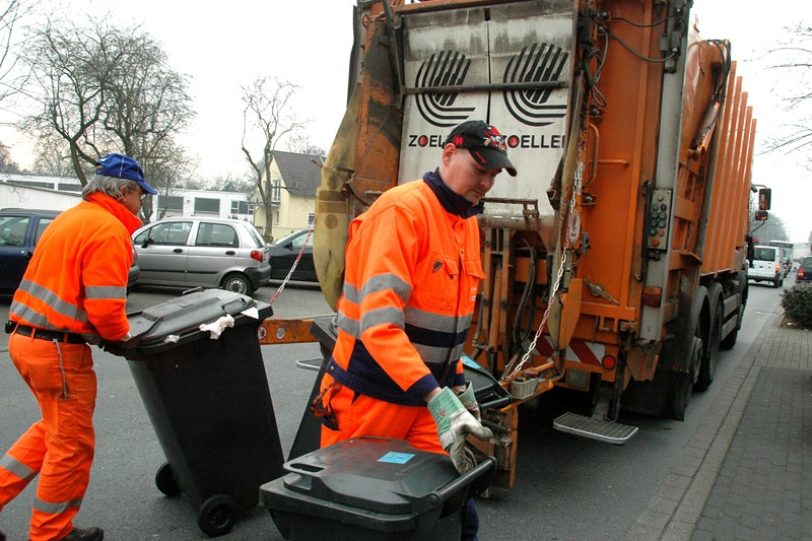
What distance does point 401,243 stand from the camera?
80.0 inches

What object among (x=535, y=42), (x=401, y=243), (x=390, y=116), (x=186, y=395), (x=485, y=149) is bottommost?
(x=186, y=395)

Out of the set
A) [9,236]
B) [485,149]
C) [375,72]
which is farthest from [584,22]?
[9,236]

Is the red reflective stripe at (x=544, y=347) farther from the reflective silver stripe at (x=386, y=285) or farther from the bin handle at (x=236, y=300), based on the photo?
the reflective silver stripe at (x=386, y=285)

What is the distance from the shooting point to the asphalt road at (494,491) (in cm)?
351

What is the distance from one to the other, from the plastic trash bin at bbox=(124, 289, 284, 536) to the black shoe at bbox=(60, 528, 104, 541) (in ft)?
1.37

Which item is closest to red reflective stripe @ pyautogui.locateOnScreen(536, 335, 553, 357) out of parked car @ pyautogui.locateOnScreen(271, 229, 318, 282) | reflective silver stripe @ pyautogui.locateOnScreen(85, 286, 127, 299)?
reflective silver stripe @ pyautogui.locateOnScreen(85, 286, 127, 299)

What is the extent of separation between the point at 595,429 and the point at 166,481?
260 centimetres

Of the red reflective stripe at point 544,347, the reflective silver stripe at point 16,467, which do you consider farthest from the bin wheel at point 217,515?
the red reflective stripe at point 544,347

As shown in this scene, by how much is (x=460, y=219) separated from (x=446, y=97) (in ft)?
9.65

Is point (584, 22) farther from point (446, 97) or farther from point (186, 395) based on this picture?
point (186, 395)

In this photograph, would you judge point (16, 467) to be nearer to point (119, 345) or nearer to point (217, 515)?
point (119, 345)

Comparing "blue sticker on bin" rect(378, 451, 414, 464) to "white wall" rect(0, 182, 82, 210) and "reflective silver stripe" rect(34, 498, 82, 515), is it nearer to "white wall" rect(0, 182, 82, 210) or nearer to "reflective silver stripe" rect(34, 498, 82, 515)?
"reflective silver stripe" rect(34, 498, 82, 515)

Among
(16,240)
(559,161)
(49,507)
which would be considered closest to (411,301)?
(49,507)

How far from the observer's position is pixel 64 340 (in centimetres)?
295
